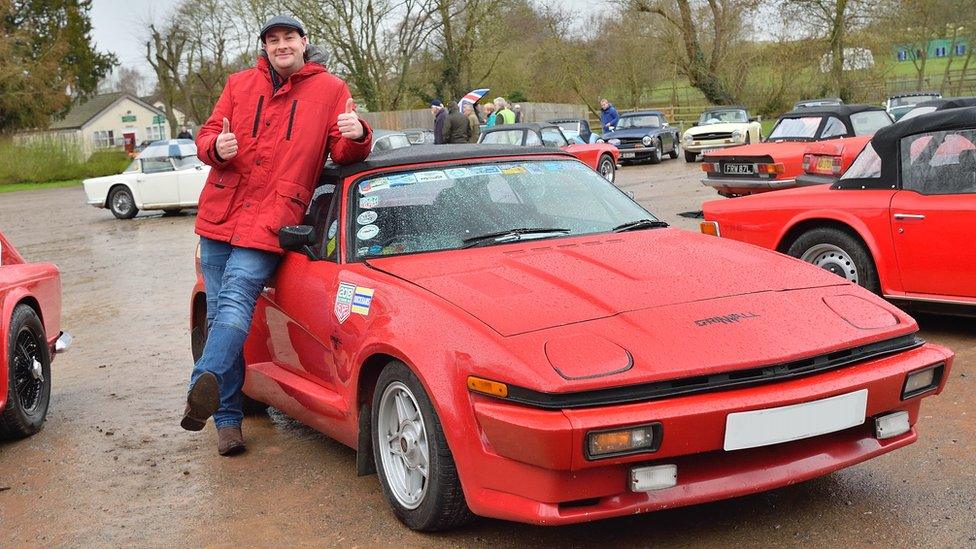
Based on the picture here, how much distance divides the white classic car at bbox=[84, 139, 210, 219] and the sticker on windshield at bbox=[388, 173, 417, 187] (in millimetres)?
17040

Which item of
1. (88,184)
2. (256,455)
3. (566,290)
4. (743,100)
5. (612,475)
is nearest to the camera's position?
(612,475)

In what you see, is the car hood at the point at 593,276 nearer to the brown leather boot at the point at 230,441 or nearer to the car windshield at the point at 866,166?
the brown leather boot at the point at 230,441

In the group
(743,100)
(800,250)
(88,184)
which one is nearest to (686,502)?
(800,250)

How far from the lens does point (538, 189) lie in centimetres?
479

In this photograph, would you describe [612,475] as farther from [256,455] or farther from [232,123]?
[232,123]

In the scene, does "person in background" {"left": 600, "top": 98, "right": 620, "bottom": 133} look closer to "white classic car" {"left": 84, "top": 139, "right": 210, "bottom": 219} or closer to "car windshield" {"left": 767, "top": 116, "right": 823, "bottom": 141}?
"white classic car" {"left": 84, "top": 139, "right": 210, "bottom": 219}

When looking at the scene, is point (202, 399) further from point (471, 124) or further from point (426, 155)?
point (471, 124)

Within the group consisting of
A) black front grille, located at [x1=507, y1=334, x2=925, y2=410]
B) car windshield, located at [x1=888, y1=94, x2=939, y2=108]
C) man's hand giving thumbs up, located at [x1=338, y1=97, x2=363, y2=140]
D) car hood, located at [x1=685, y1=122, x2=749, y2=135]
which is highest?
man's hand giving thumbs up, located at [x1=338, y1=97, x2=363, y2=140]

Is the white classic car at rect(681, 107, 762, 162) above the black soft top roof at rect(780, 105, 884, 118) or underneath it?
underneath

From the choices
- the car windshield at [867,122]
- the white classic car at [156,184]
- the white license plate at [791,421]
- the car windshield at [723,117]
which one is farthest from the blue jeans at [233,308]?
the car windshield at [723,117]

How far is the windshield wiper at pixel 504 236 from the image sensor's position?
4438 millimetres

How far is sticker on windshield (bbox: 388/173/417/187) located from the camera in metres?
4.69

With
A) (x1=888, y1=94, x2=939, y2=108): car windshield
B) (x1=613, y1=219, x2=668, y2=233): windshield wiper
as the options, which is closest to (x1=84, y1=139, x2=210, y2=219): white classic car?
(x1=613, y1=219, x2=668, y2=233): windshield wiper

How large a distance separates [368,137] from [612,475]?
2219 millimetres
